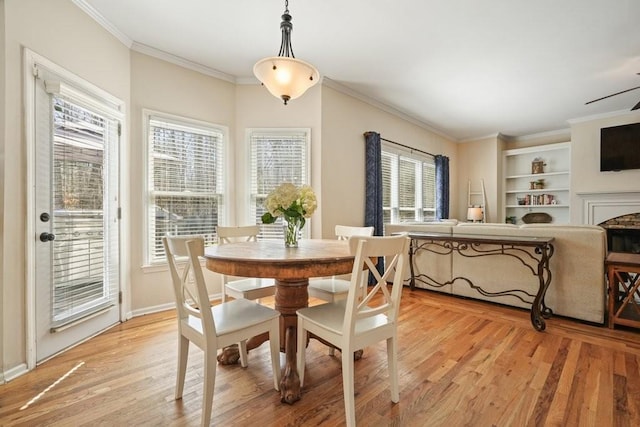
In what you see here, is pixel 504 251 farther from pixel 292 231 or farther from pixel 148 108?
pixel 148 108

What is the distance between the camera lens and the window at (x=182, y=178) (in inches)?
123

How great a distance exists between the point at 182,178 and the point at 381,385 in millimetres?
2799

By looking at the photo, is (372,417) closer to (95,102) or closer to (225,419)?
(225,419)

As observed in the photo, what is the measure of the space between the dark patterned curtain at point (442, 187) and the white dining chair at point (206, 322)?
532 cm

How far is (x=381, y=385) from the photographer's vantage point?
1.83 m

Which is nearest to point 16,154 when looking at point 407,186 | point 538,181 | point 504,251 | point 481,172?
point 504,251

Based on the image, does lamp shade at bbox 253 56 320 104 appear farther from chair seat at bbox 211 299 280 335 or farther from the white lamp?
the white lamp

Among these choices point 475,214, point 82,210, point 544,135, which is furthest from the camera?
point 544,135

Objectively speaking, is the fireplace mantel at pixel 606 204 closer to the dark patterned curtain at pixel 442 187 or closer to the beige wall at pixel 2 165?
the dark patterned curtain at pixel 442 187

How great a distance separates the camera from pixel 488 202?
259 inches

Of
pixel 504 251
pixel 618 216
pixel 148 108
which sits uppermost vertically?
pixel 148 108

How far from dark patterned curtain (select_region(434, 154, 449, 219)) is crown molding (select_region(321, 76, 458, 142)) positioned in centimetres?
65

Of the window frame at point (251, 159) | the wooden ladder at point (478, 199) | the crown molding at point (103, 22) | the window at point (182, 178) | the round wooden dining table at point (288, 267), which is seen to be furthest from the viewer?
the wooden ladder at point (478, 199)

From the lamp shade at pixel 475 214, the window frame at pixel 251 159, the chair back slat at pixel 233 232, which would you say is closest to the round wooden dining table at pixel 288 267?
the chair back slat at pixel 233 232
